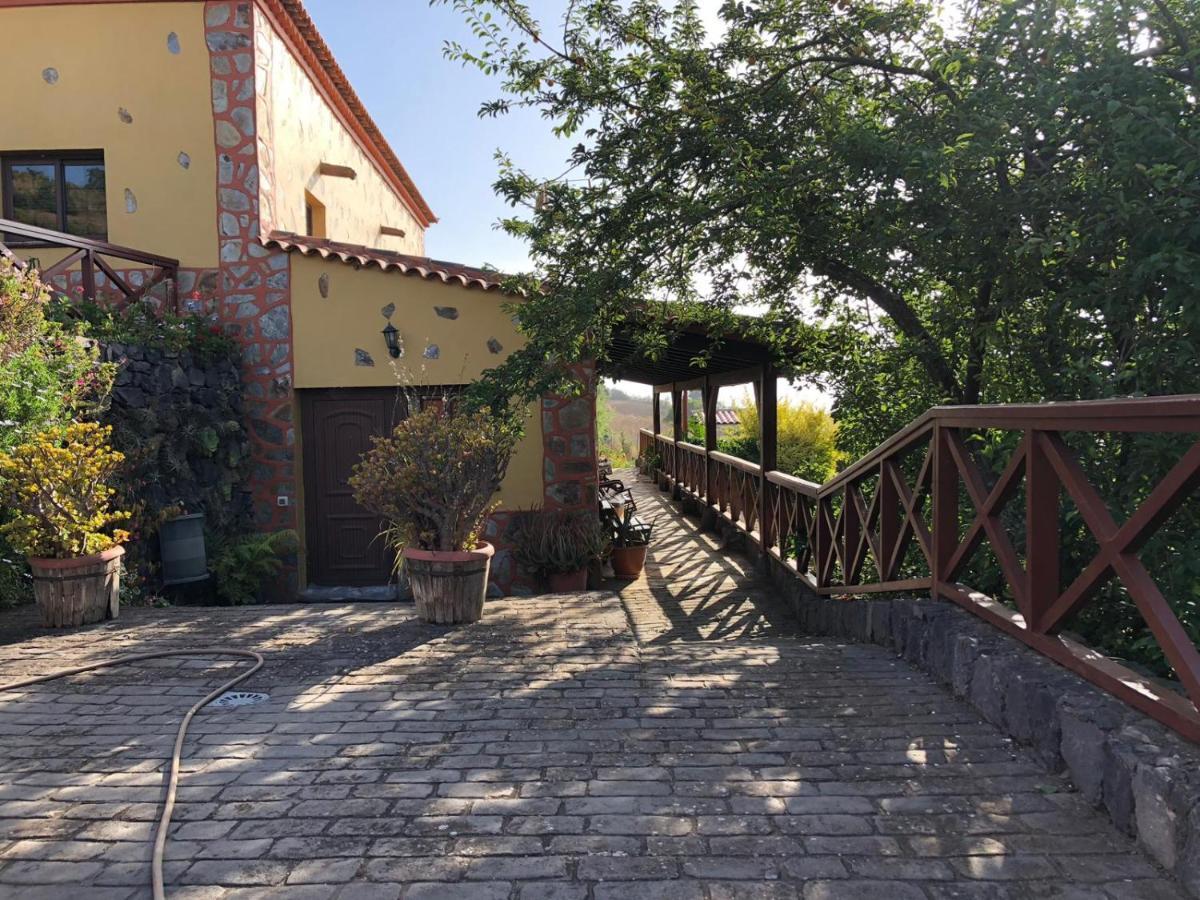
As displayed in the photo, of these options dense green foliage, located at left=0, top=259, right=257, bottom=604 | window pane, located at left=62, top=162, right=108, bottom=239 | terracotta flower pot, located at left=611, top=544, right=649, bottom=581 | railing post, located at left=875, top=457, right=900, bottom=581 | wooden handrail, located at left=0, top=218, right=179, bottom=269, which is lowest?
terracotta flower pot, located at left=611, top=544, right=649, bottom=581

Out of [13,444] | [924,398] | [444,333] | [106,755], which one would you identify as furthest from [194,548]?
[924,398]

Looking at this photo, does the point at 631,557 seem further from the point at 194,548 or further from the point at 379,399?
the point at 194,548

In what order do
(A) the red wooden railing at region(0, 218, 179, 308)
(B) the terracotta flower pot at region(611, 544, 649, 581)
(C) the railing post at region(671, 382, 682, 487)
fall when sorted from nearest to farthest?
(A) the red wooden railing at region(0, 218, 179, 308) → (B) the terracotta flower pot at region(611, 544, 649, 581) → (C) the railing post at region(671, 382, 682, 487)

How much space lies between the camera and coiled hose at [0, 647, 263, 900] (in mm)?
1961

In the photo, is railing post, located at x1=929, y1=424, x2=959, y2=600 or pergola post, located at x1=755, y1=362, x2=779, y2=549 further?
pergola post, located at x1=755, y1=362, x2=779, y2=549

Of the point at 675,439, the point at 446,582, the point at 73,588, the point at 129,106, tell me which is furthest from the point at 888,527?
the point at 675,439

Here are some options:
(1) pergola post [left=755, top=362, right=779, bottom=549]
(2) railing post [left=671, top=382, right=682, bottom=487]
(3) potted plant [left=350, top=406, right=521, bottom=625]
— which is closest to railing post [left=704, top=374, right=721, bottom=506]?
(1) pergola post [left=755, top=362, right=779, bottom=549]

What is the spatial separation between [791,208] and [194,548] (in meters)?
5.23

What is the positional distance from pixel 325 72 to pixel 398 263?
3.38 meters

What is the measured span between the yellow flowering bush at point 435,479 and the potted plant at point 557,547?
7.35ft

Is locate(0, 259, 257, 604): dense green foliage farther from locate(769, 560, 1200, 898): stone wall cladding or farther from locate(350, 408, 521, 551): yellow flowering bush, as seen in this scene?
locate(769, 560, 1200, 898): stone wall cladding

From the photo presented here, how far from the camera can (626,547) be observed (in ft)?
27.4

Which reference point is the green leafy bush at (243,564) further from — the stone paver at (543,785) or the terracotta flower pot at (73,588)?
the stone paver at (543,785)

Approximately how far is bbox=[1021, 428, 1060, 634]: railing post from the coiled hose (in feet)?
9.42
